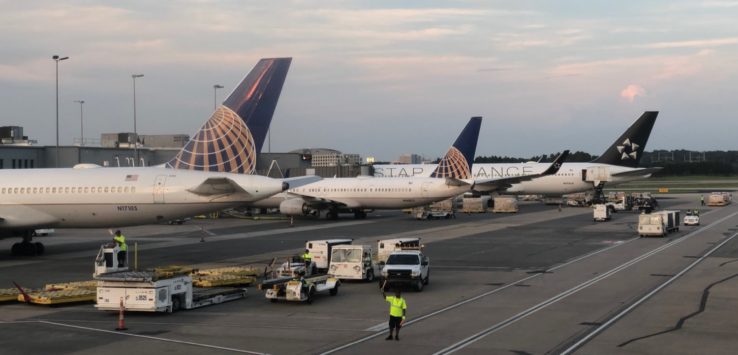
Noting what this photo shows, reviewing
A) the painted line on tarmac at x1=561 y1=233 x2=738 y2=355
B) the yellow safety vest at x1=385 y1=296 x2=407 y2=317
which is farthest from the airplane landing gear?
the painted line on tarmac at x1=561 y1=233 x2=738 y2=355

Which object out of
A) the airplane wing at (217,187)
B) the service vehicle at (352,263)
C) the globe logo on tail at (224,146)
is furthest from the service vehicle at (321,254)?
the globe logo on tail at (224,146)

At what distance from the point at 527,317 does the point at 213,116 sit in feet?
68.5

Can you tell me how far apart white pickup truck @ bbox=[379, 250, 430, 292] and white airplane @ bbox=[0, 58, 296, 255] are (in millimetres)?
8145

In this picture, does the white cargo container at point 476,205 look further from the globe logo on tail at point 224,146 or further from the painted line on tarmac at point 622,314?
the globe logo on tail at point 224,146

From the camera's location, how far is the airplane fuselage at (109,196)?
1519 inches

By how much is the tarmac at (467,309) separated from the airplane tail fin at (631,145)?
4383 cm

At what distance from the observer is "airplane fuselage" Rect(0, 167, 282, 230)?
3859 centimetres

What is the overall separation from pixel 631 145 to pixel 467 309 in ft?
247

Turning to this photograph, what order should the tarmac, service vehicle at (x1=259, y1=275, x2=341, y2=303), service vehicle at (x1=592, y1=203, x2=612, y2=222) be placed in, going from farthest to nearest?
service vehicle at (x1=592, y1=203, x2=612, y2=222), service vehicle at (x1=259, y1=275, x2=341, y2=303), the tarmac

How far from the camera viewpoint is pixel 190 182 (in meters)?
38.8

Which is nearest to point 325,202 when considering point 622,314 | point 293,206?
point 293,206

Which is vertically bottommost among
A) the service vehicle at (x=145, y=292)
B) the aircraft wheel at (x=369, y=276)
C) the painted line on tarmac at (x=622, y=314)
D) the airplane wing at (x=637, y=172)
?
the painted line on tarmac at (x=622, y=314)

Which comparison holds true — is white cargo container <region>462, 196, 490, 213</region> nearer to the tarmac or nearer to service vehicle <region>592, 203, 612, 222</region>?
service vehicle <region>592, 203, 612, 222</region>

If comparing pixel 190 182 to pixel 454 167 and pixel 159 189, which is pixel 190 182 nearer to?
pixel 159 189
